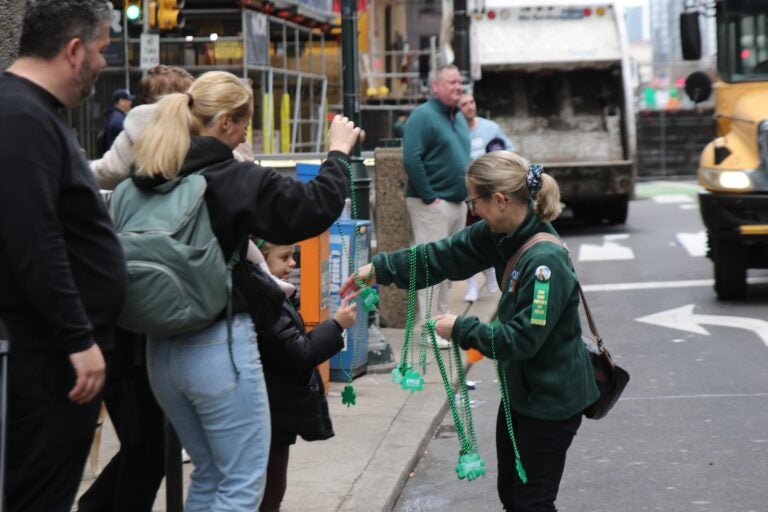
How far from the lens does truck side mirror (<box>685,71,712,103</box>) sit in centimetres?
1261

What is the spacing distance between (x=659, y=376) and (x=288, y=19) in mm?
14909

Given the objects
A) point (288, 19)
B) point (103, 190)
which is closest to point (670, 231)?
point (288, 19)

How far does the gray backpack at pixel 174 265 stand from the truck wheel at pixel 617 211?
1835 centimetres

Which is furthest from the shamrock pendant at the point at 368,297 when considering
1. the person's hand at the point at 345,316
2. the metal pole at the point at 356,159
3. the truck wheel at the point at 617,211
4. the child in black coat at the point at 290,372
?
the truck wheel at the point at 617,211

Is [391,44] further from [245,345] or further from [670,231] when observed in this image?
[245,345]

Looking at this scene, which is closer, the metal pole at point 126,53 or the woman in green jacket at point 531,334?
the woman in green jacket at point 531,334

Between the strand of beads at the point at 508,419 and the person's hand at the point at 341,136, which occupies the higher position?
the person's hand at the point at 341,136

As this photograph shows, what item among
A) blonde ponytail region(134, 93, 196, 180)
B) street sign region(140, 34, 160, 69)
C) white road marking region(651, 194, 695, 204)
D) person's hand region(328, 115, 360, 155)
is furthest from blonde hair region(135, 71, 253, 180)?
white road marking region(651, 194, 695, 204)

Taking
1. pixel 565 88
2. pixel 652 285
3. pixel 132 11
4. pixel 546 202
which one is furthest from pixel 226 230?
pixel 565 88

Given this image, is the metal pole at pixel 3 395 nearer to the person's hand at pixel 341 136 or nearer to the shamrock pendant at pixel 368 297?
the person's hand at pixel 341 136

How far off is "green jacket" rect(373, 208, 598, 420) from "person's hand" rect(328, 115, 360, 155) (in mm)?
651

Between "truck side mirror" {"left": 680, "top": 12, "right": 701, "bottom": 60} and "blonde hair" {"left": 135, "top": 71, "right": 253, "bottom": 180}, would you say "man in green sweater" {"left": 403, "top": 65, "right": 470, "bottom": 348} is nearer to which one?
"truck side mirror" {"left": 680, "top": 12, "right": 701, "bottom": 60}

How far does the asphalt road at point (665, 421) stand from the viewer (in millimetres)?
6344

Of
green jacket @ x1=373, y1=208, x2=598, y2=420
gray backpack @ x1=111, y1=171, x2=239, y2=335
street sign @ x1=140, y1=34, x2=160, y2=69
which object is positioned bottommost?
green jacket @ x1=373, y1=208, x2=598, y2=420
